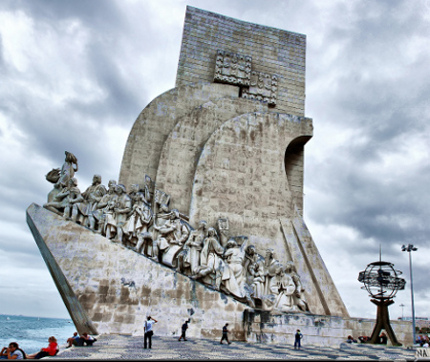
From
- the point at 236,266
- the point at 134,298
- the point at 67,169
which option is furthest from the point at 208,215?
the point at 67,169

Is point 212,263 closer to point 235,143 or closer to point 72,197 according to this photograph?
point 72,197

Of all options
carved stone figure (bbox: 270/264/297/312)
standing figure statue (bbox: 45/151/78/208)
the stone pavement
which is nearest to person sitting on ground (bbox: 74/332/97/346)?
the stone pavement

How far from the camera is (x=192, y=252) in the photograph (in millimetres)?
→ 8992

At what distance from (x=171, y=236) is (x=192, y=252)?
647mm

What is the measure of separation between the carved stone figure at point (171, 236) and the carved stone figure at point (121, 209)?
0.76 m

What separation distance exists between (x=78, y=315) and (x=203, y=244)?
10.0 feet

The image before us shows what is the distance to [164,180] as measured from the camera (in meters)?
11.0

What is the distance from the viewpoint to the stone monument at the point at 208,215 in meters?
8.11

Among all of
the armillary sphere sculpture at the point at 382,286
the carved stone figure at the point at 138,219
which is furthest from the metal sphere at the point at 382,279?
the carved stone figure at the point at 138,219

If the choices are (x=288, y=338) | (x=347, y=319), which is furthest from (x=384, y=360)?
(x=347, y=319)

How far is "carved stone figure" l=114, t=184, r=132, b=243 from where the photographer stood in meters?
8.80

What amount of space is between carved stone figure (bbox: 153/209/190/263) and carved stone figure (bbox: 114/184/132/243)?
0.76 meters

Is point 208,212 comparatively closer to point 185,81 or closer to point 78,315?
point 78,315

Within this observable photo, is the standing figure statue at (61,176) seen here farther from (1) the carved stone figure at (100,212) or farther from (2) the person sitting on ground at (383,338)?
(2) the person sitting on ground at (383,338)
